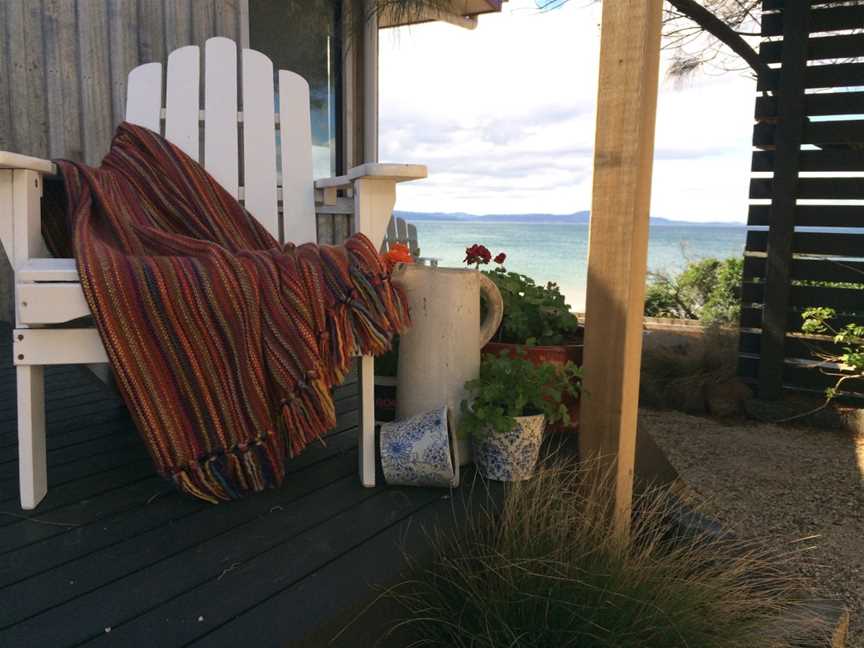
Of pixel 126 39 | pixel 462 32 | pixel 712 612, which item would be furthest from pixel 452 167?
pixel 712 612

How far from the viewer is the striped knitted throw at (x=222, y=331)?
1297 mm

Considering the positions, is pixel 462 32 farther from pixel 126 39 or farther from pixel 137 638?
pixel 137 638

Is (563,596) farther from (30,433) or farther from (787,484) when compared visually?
(787,484)

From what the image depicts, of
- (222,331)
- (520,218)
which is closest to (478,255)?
(222,331)

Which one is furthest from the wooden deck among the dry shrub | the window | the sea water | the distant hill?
the distant hill

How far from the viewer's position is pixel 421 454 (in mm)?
1493

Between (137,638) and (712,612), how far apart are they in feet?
3.21

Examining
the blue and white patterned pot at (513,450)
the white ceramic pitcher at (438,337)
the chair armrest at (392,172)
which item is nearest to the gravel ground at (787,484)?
the blue and white patterned pot at (513,450)

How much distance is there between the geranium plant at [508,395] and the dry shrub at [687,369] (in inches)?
98.2

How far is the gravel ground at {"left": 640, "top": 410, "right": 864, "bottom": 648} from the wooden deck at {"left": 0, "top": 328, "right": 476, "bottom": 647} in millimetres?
1094

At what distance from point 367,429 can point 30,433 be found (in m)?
0.66

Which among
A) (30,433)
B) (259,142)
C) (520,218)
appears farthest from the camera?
(520,218)

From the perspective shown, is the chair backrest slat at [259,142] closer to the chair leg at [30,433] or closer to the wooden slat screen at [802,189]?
the chair leg at [30,433]

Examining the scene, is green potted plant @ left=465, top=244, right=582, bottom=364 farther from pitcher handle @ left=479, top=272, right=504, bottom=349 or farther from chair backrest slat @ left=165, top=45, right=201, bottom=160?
chair backrest slat @ left=165, top=45, right=201, bottom=160
